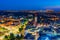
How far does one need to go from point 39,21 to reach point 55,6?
0.49 meters

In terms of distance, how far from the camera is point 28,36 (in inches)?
105

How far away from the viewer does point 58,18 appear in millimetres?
2756

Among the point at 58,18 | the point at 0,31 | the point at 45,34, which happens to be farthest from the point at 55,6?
the point at 0,31

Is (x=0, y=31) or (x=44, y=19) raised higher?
(x=44, y=19)

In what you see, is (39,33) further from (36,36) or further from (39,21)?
(39,21)

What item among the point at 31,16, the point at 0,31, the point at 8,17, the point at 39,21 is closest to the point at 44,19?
the point at 39,21

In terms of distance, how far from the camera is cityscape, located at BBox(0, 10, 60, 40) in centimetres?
266

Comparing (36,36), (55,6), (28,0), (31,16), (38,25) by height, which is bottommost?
(36,36)

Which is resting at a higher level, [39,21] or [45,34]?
[39,21]

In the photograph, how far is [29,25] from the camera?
274 centimetres

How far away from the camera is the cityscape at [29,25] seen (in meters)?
2.66

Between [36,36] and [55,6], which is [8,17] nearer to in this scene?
[36,36]

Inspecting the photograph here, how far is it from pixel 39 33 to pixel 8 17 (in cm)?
78

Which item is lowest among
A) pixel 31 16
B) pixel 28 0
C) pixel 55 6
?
pixel 31 16
